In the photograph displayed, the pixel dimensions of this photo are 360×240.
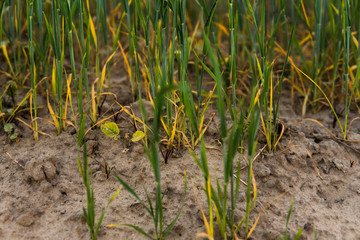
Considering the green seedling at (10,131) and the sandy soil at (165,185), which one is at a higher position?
the green seedling at (10,131)

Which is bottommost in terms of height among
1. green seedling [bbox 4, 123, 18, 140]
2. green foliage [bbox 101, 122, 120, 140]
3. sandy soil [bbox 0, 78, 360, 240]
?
sandy soil [bbox 0, 78, 360, 240]

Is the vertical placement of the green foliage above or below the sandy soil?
above

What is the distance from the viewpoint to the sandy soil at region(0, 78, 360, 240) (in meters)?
1.31

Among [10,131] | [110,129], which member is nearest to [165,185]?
[110,129]

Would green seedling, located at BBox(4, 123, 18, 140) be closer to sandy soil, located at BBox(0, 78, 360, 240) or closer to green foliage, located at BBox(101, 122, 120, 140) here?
sandy soil, located at BBox(0, 78, 360, 240)

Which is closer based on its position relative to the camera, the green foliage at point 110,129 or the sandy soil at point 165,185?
the sandy soil at point 165,185

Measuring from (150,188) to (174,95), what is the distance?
0.31 m

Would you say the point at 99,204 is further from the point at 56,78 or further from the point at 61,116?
the point at 56,78

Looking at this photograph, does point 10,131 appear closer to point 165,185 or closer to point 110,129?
point 110,129

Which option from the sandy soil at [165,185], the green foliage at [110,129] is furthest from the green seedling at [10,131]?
the green foliage at [110,129]

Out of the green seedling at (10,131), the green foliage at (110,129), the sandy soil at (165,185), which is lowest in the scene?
the sandy soil at (165,185)

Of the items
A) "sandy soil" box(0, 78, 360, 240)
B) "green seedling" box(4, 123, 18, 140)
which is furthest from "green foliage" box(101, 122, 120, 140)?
"green seedling" box(4, 123, 18, 140)

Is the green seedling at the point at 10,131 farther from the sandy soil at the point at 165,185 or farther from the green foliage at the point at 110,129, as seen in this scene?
the green foliage at the point at 110,129

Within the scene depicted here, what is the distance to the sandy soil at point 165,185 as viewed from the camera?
131 cm
